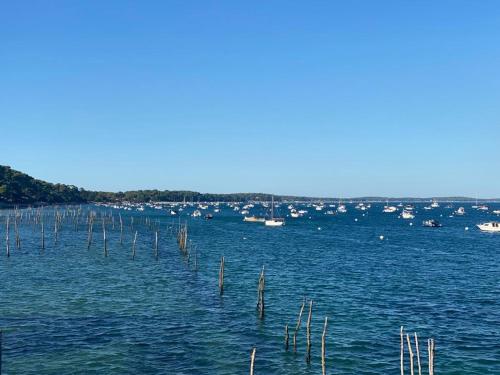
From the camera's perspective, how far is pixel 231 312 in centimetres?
4241

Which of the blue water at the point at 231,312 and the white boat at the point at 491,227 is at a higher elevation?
the white boat at the point at 491,227

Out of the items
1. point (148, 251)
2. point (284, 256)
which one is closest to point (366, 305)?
point (284, 256)

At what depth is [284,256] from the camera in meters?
85.0

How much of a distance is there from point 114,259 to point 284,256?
28.7 metres

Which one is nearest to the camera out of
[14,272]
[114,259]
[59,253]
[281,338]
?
[281,338]

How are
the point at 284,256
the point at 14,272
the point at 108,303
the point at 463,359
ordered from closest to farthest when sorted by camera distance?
the point at 463,359 → the point at 108,303 → the point at 14,272 → the point at 284,256

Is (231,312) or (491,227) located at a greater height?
(491,227)

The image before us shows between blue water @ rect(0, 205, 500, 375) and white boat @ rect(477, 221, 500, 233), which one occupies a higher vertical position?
white boat @ rect(477, 221, 500, 233)

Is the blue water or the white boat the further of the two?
the white boat

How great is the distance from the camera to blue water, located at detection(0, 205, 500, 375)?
30.4 metres

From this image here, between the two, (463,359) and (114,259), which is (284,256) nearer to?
(114,259)

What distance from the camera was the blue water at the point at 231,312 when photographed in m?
30.4

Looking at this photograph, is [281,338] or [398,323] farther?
[398,323]

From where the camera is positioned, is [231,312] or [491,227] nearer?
[231,312]
